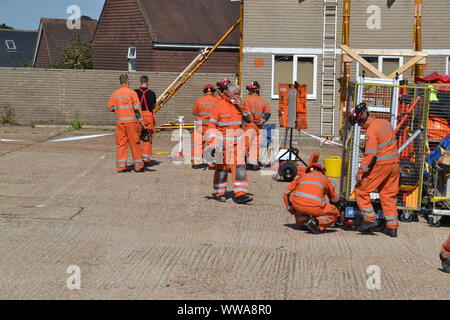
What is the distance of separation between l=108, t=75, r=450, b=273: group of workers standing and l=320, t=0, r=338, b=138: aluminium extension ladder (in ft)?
23.8

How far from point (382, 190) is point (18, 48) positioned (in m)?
55.5

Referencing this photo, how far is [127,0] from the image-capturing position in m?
34.4

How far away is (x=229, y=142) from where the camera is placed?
11094 mm

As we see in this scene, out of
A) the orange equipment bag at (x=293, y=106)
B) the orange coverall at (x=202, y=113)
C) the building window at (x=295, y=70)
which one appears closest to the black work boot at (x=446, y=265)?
the orange equipment bag at (x=293, y=106)

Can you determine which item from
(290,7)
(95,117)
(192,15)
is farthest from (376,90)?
(192,15)

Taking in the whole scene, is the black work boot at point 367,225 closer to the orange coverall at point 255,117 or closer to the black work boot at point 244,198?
the black work boot at point 244,198

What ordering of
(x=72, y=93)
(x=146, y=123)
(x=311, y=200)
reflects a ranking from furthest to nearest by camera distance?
(x=72, y=93) < (x=146, y=123) < (x=311, y=200)

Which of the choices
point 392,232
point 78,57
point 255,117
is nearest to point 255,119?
point 255,117

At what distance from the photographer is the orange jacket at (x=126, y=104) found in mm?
13352

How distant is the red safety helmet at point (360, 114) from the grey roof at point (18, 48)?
2048 inches

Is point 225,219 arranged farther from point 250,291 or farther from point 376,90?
point 250,291

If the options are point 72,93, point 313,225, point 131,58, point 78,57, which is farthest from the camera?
point 78,57

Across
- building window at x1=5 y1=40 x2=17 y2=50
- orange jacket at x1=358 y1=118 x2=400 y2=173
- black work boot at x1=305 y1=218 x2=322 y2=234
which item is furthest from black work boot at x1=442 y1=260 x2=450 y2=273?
building window at x1=5 y1=40 x2=17 y2=50

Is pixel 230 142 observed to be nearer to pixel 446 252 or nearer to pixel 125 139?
pixel 125 139
